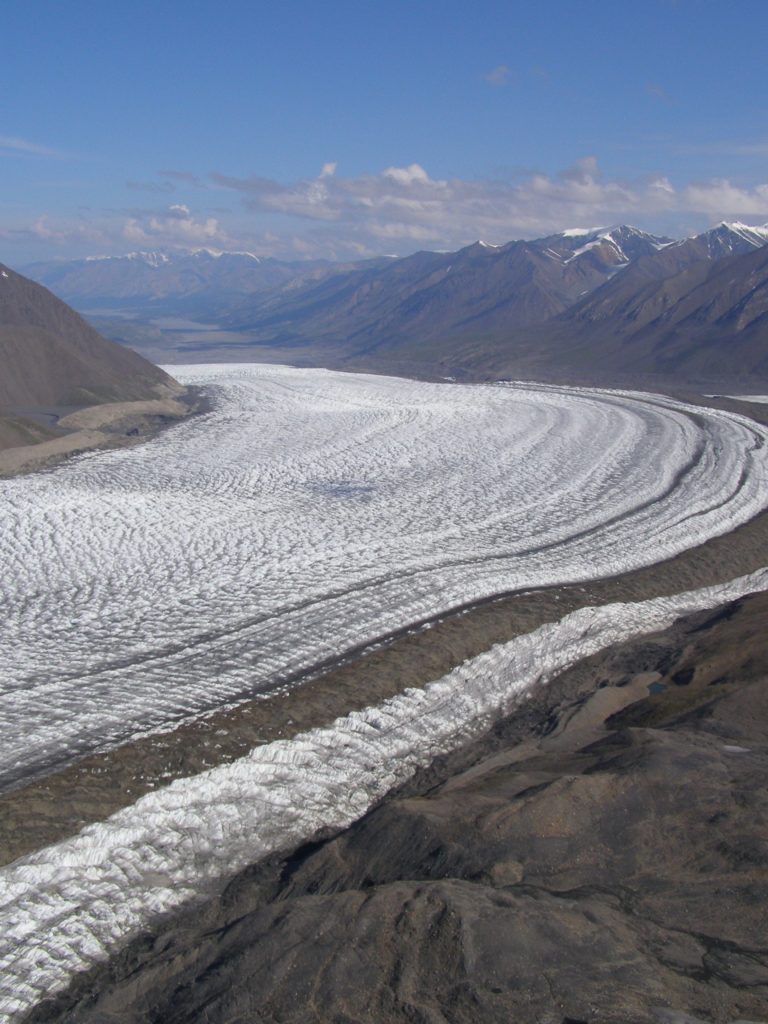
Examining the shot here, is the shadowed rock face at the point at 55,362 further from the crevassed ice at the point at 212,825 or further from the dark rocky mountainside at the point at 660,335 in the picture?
the dark rocky mountainside at the point at 660,335

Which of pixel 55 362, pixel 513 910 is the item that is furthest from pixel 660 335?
pixel 513 910

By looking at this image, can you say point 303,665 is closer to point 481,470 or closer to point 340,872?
point 340,872

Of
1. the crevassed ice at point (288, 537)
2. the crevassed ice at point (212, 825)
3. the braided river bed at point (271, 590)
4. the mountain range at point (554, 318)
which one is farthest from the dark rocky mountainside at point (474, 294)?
the crevassed ice at point (212, 825)

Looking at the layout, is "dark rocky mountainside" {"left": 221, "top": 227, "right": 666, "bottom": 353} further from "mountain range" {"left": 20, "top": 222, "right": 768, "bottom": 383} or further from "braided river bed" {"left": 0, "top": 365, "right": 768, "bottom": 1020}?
"braided river bed" {"left": 0, "top": 365, "right": 768, "bottom": 1020}

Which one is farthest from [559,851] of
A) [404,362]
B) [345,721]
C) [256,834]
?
[404,362]

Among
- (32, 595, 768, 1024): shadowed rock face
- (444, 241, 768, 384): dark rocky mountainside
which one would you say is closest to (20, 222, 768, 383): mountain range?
(444, 241, 768, 384): dark rocky mountainside
